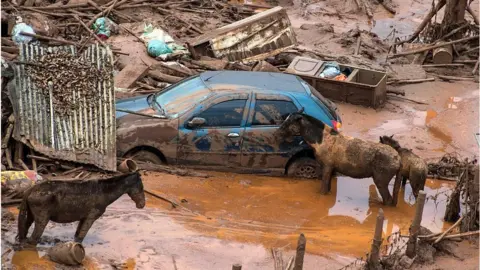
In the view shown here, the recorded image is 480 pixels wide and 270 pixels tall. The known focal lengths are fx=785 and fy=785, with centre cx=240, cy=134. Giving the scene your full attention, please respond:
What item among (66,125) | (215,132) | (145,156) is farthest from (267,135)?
(66,125)

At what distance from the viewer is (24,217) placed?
949cm

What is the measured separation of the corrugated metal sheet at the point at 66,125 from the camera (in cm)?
1254

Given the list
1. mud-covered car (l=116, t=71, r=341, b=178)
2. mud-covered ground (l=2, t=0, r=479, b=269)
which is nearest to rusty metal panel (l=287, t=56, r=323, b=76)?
mud-covered ground (l=2, t=0, r=479, b=269)

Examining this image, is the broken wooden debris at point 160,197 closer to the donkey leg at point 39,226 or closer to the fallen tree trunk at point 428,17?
the donkey leg at point 39,226

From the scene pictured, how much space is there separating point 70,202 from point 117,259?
974mm

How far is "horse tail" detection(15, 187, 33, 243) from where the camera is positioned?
938cm

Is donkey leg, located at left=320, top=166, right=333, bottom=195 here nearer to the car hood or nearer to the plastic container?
the car hood

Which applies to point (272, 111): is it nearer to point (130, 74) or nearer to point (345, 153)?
point (345, 153)

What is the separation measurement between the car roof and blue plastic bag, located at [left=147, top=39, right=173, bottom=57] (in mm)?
4767

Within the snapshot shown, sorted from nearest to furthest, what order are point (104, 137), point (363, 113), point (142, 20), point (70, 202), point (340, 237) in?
1. point (70, 202)
2. point (340, 237)
3. point (104, 137)
4. point (363, 113)
5. point (142, 20)

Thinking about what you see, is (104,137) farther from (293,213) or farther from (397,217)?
(397,217)

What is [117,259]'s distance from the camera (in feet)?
32.8

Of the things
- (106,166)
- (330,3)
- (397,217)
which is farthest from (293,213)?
(330,3)

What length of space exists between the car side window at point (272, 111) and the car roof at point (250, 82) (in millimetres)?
315
